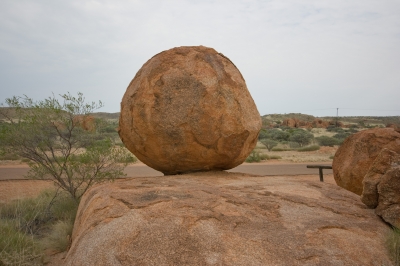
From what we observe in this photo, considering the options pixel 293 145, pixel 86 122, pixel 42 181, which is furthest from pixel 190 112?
pixel 293 145

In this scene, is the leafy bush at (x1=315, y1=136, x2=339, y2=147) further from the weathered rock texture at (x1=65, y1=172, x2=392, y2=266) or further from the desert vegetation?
the weathered rock texture at (x1=65, y1=172, x2=392, y2=266)

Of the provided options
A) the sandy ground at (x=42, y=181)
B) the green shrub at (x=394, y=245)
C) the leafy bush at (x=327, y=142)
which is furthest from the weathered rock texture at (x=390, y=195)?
the leafy bush at (x=327, y=142)

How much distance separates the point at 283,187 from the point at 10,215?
5.00 meters

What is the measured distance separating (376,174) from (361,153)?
262 centimetres

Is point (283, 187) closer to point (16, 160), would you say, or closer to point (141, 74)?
point (141, 74)

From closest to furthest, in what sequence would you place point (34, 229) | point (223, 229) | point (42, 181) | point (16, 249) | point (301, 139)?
point (223, 229), point (16, 249), point (34, 229), point (42, 181), point (301, 139)

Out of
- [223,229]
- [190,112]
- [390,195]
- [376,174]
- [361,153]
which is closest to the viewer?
[223,229]

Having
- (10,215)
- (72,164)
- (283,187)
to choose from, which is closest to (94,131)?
(72,164)

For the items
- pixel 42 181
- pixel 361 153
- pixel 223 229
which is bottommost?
pixel 42 181

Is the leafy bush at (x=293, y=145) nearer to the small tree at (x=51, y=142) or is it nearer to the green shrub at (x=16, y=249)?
the small tree at (x=51, y=142)

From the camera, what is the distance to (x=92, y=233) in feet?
9.18

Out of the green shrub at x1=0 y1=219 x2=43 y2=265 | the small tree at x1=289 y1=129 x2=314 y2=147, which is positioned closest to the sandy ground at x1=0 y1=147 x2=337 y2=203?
the green shrub at x1=0 y1=219 x2=43 y2=265

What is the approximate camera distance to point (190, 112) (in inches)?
176

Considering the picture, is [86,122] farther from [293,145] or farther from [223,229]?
[293,145]
